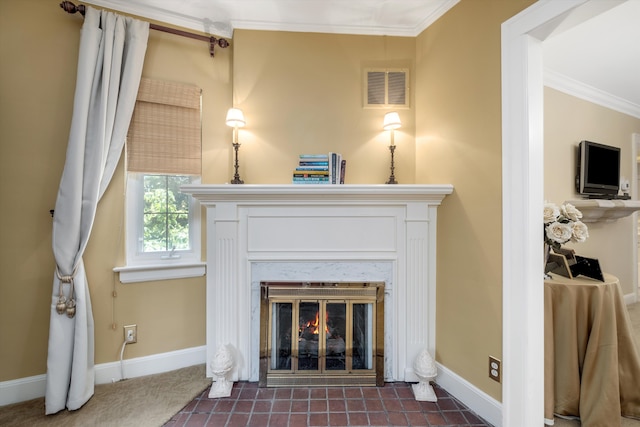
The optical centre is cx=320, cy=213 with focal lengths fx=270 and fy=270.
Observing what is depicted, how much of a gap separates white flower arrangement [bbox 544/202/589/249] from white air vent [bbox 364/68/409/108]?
4.04 ft

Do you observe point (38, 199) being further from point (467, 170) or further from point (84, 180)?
point (467, 170)

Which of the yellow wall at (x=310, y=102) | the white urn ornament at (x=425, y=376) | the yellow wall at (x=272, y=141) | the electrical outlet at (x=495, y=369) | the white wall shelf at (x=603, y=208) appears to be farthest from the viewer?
the white wall shelf at (x=603, y=208)

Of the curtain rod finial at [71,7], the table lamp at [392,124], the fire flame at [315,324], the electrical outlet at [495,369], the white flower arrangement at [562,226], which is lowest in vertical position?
the electrical outlet at [495,369]

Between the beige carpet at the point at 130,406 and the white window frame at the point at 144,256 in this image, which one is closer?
the beige carpet at the point at 130,406

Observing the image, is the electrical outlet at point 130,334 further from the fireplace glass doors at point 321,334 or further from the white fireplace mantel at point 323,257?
the fireplace glass doors at point 321,334

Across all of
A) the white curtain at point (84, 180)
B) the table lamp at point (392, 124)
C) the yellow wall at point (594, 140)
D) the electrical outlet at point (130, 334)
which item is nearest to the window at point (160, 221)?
the white curtain at point (84, 180)

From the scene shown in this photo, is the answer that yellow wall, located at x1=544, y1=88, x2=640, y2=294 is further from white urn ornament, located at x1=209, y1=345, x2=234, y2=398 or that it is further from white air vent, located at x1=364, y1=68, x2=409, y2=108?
white urn ornament, located at x1=209, y1=345, x2=234, y2=398

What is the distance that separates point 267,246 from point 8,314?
1610 mm

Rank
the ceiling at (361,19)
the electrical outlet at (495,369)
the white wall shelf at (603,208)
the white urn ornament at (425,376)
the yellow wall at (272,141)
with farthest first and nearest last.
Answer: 1. the white wall shelf at (603,208)
2. the ceiling at (361,19)
3. the white urn ornament at (425,376)
4. the yellow wall at (272,141)
5. the electrical outlet at (495,369)

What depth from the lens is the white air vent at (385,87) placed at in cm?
208

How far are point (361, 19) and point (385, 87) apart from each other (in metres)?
0.51

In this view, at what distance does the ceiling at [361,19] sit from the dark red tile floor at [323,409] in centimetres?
250

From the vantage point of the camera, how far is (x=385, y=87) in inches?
81.9

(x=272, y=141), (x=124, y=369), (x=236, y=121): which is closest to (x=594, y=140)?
(x=272, y=141)
